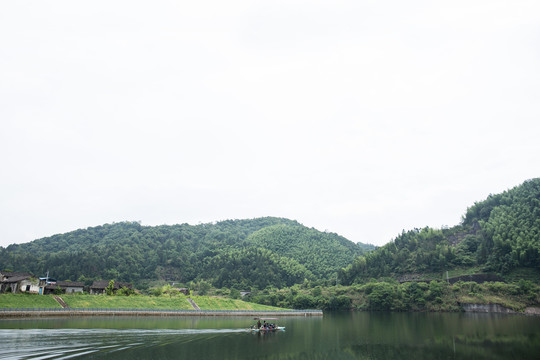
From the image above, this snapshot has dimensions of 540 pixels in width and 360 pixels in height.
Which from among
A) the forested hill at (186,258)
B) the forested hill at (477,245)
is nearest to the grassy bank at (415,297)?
the forested hill at (477,245)

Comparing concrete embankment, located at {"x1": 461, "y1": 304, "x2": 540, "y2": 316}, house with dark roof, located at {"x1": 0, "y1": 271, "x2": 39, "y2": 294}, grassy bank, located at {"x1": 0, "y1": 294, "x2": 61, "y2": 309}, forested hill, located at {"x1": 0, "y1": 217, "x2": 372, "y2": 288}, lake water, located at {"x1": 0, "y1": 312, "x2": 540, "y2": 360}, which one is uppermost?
forested hill, located at {"x1": 0, "y1": 217, "x2": 372, "y2": 288}

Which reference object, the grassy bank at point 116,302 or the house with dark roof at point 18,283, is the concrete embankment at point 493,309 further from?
the house with dark roof at point 18,283

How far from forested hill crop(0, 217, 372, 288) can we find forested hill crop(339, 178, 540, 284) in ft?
86.8

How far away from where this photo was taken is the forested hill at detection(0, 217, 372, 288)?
129m

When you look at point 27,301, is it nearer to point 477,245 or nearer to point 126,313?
point 126,313

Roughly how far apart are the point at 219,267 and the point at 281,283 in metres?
27.7

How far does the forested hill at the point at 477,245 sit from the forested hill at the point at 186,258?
2646cm

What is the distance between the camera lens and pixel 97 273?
4943 inches

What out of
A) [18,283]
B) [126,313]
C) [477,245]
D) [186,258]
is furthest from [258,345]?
[186,258]

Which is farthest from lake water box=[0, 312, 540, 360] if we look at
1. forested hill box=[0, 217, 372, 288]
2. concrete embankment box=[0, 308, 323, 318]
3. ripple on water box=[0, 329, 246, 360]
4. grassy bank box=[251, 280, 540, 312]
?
forested hill box=[0, 217, 372, 288]

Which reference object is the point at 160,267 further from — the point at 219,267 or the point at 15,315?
the point at 15,315

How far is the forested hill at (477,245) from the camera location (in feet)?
312

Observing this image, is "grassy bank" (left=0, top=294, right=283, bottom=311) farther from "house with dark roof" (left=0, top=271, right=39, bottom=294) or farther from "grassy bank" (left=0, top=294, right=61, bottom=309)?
"house with dark roof" (left=0, top=271, right=39, bottom=294)

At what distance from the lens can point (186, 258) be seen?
516 feet
